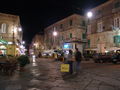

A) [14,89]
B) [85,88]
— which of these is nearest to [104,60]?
[85,88]

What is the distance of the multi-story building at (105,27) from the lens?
30.3m

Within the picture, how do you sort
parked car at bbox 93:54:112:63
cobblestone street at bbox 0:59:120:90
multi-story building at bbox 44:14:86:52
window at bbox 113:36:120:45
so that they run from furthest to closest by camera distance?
1. multi-story building at bbox 44:14:86:52
2. window at bbox 113:36:120:45
3. parked car at bbox 93:54:112:63
4. cobblestone street at bbox 0:59:120:90

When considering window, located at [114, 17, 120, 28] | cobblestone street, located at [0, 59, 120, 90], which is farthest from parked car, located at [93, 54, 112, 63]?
cobblestone street, located at [0, 59, 120, 90]

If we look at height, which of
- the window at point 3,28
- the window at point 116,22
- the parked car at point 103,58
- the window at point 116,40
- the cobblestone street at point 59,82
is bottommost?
the cobblestone street at point 59,82

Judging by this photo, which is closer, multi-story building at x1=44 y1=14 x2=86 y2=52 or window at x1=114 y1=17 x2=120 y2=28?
window at x1=114 y1=17 x2=120 y2=28

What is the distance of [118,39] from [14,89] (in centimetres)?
2785

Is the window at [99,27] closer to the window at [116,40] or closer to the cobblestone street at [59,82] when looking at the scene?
the window at [116,40]

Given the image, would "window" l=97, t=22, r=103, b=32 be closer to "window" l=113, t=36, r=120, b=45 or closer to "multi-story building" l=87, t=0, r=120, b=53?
"multi-story building" l=87, t=0, r=120, b=53

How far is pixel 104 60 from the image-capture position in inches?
879

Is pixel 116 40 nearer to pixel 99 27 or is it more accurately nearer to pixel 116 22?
pixel 116 22

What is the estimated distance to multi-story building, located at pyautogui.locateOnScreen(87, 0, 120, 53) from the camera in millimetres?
30266

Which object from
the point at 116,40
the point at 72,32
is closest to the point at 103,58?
the point at 116,40

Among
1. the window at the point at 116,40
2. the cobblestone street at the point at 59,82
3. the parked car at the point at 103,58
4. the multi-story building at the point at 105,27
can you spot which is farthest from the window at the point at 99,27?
the cobblestone street at the point at 59,82

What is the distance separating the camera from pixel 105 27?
1292 inches
